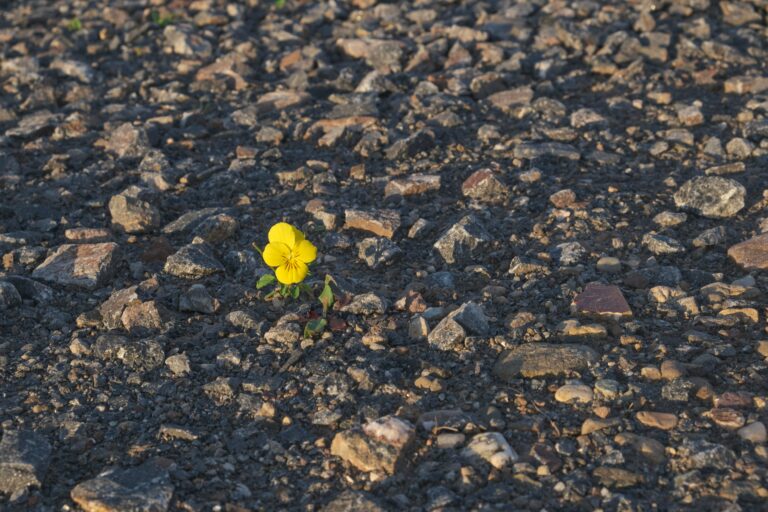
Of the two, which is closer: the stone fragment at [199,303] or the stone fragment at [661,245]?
the stone fragment at [199,303]

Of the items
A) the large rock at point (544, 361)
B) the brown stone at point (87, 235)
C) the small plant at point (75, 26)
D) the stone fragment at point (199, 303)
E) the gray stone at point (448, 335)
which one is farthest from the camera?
the small plant at point (75, 26)

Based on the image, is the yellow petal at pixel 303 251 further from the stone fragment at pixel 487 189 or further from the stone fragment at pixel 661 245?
the stone fragment at pixel 661 245

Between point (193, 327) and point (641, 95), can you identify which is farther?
point (641, 95)

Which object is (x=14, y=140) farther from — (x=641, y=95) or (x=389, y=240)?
(x=641, y=95)

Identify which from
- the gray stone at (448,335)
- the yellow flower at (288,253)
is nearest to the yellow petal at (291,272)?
the yellow flower at (288,253)

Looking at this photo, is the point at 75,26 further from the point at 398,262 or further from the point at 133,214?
the point at 398,262

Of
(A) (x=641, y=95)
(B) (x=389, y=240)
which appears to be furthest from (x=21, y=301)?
(A) (x=641, y=95)
